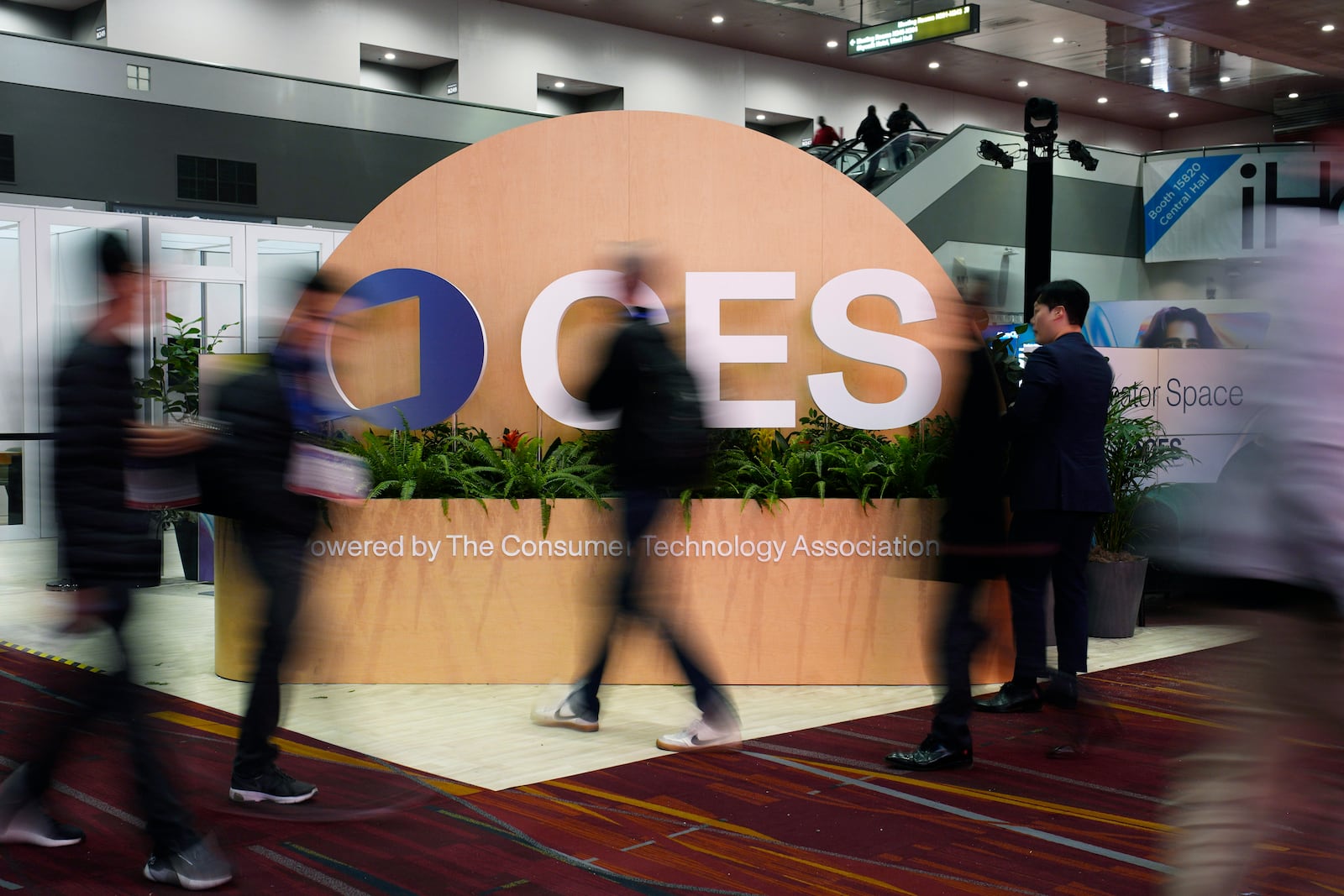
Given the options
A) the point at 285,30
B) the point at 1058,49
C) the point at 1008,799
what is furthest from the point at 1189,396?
the point at 1058,49

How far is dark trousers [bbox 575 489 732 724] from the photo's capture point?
436 centimetres

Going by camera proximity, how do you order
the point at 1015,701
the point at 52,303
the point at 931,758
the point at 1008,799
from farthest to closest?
the point at 52,303 → the point at 1015,701 → the point at 931,758 → the point at 1008,799

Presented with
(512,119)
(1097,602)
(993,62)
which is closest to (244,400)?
(1097,602)

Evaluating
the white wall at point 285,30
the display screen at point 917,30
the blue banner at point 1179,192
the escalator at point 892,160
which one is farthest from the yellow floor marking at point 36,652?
the blue banner at point 1179,192

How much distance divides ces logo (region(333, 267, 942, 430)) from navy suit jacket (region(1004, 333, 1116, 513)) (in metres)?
1.61

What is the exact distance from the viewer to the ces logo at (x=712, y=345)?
20.6ft

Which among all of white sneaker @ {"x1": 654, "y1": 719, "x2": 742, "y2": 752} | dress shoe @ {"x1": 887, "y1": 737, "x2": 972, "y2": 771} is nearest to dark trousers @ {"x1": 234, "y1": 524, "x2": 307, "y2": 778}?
white sneaker @ {"x1": 654, "y1": 719, "x2": 742, "y2": 752}

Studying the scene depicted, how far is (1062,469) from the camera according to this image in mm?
4590

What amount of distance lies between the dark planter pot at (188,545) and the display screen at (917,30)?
9.65 meters

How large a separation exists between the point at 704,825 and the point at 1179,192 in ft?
54.0

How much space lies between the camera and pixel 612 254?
251 inches

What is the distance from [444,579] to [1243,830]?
392cm

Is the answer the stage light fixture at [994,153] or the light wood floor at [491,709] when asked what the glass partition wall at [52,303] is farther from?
the stage light fixture at [994,153]

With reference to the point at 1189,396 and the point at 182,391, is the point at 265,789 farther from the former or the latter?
the point at 1189,396
